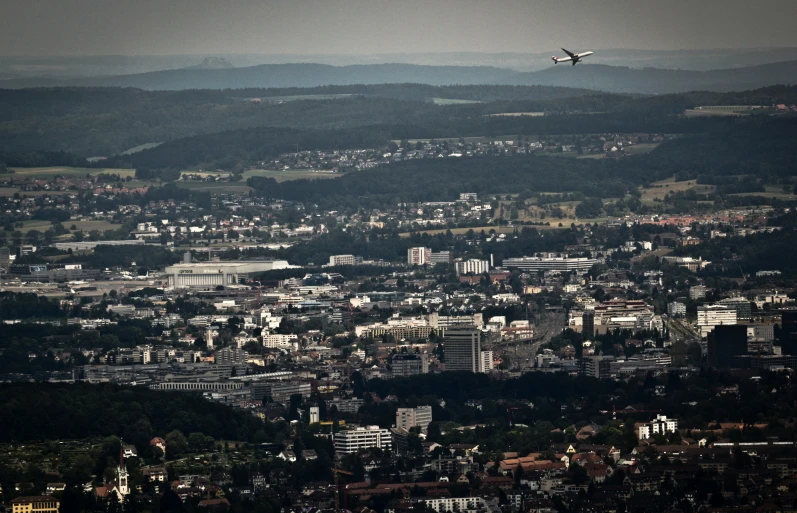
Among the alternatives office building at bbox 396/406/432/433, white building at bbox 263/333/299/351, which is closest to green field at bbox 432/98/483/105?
white building at bbox 263/333/299/351

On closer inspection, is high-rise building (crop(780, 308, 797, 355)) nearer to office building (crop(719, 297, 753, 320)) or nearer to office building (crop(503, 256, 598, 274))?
office building (crop(719, 297, 753, 320))

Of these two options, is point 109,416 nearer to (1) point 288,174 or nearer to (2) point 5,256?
(2) point 5,256

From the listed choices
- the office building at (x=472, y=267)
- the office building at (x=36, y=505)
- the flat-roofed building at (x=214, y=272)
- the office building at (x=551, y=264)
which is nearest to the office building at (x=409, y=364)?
the office building at (x=36, y=505)

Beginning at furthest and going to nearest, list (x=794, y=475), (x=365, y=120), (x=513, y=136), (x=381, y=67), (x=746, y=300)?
(x=381, y=67), (x=365, y=120), (x=513, y=136), (x=746, y=300), (x=794, y=475)

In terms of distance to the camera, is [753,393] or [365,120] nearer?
[753,393]

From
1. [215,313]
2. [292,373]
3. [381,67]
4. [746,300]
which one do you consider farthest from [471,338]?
[381,67]

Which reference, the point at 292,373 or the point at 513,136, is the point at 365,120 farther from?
the point at 292,373

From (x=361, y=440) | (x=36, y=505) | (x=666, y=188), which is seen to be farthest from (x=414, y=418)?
(x=666, y=188)
